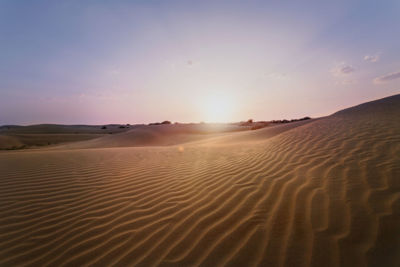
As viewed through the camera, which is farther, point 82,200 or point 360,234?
point 82,200

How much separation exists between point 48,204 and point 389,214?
15.7 ft

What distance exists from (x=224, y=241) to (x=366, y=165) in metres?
3.29

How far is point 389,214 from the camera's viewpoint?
6.61 ft

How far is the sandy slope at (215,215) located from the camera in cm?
177

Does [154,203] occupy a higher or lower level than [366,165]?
lower

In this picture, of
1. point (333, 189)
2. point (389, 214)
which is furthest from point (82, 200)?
point (389, 214)

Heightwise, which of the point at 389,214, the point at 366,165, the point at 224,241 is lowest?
the point at 224,241

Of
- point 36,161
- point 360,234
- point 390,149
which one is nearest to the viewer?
point 360,234

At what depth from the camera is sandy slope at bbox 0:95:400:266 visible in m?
1.77

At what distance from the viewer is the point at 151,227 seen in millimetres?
2207

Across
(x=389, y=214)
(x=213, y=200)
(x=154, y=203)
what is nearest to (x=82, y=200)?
(x=154, y=203)

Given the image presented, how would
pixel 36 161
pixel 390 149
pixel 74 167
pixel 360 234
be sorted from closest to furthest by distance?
pixel 360 234, pixel 390 149, pixel 74 167, pixel 36 161

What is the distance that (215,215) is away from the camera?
2.36m

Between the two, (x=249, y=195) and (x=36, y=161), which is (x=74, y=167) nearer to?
(x=36, y=161)
